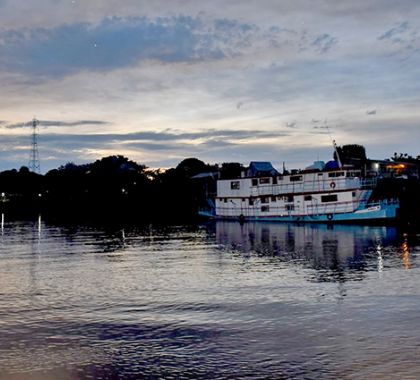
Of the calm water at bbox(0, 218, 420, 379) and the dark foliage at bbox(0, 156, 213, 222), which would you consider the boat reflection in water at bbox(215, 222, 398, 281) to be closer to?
the calm water at bbox(0, 218, 420, 379)

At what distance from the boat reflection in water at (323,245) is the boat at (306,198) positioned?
396 centimetres

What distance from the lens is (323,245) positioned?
177 feet

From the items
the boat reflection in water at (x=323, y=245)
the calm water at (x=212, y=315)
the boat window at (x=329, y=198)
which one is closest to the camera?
the calm water at (x=212, y=315)

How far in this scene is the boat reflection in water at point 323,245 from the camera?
3856 cm

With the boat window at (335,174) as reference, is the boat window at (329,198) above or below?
below

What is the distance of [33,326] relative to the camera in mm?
22469

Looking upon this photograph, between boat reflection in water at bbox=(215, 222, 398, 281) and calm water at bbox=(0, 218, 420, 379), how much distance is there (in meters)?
0.29

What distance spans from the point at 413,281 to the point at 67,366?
Result: 67.8 feet

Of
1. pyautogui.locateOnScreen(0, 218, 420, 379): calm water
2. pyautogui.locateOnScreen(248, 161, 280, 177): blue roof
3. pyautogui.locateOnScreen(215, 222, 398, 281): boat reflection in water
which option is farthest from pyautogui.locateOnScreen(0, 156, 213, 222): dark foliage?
pyautogui.locateOnScreen(0, 218, 420, 379): calm water

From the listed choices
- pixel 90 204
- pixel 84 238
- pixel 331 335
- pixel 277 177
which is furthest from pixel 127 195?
pixel 331 335

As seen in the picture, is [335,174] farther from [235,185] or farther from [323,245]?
[323,245]

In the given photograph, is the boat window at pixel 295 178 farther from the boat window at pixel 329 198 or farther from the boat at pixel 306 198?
the boat window at pixel 329 198

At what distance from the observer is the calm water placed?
17.4 meters

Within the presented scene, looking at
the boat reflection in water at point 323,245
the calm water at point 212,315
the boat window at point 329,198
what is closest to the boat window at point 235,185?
the boat window at point 329,198
